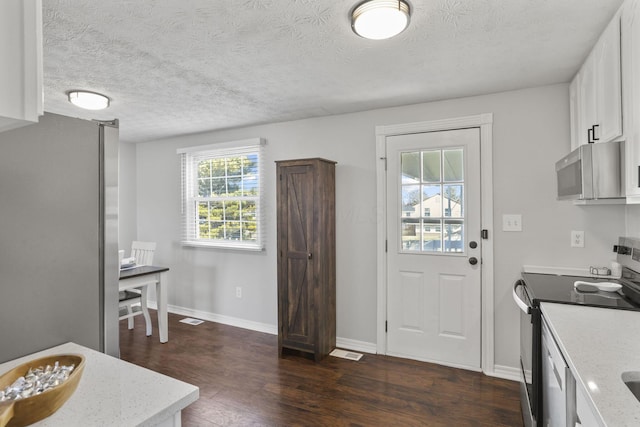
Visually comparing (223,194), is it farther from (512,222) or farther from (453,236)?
(512,222)

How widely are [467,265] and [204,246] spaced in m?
3.03

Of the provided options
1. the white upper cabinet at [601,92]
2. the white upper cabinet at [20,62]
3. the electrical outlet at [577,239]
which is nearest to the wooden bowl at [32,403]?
the white upper cabinet at [20,62]

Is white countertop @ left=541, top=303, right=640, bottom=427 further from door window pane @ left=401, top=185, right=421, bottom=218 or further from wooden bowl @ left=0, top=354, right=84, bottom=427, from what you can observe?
door window pane @ left=401, top=185, right=421, bottom=218

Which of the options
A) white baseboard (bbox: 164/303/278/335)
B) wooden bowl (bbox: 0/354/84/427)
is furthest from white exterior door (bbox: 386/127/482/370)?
wooden bowl (bbox: 0/354/84/427)

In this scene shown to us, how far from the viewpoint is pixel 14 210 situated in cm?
122

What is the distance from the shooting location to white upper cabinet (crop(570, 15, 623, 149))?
1.73 meters

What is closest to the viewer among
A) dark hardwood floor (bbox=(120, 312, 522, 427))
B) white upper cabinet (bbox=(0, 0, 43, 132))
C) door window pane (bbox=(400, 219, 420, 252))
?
white upper cabinet (bbox=(0, 0, 43, 132))

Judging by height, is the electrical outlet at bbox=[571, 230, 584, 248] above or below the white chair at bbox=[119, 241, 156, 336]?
above

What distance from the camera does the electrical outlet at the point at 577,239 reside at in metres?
2.63

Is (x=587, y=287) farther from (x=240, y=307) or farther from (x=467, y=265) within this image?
(x=240, y=307)

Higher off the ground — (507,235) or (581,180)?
(581,180)

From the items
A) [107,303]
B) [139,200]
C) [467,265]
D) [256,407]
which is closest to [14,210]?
[107,303]

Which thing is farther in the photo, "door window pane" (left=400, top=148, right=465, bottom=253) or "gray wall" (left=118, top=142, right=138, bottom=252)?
"gray wall" (left=118, top=142, right=138, bottom=252)

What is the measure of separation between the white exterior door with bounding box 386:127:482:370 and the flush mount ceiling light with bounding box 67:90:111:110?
2466mm
